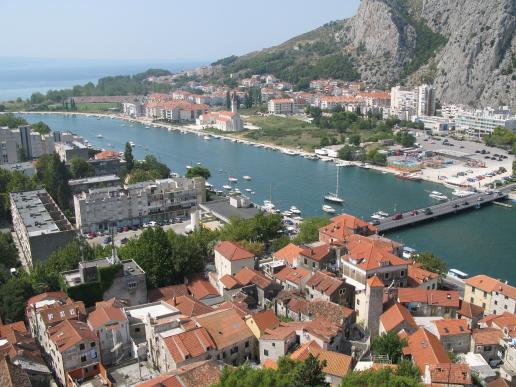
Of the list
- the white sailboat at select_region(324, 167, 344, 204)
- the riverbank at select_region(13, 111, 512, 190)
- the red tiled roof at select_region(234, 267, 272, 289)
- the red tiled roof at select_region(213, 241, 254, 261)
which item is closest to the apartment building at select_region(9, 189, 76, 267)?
the red tiled roof at select_region(213, 241, 254, 261)

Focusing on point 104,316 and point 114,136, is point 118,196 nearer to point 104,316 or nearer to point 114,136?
point 104,316

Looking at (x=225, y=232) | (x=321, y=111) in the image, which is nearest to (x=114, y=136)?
(x=321, y=111)

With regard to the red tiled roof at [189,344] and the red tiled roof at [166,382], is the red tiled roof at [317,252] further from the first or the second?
the red tiled roof at [166,382]

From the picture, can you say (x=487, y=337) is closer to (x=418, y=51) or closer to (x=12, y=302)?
(x=12, y=302)

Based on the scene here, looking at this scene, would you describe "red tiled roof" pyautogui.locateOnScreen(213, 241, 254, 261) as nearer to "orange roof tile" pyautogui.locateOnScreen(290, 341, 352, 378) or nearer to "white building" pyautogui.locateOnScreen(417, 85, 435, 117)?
"orange roof tile" pyautogui.locateOnScreen(290, 341, 352, 378)

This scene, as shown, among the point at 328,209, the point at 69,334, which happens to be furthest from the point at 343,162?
the point at 69,334
